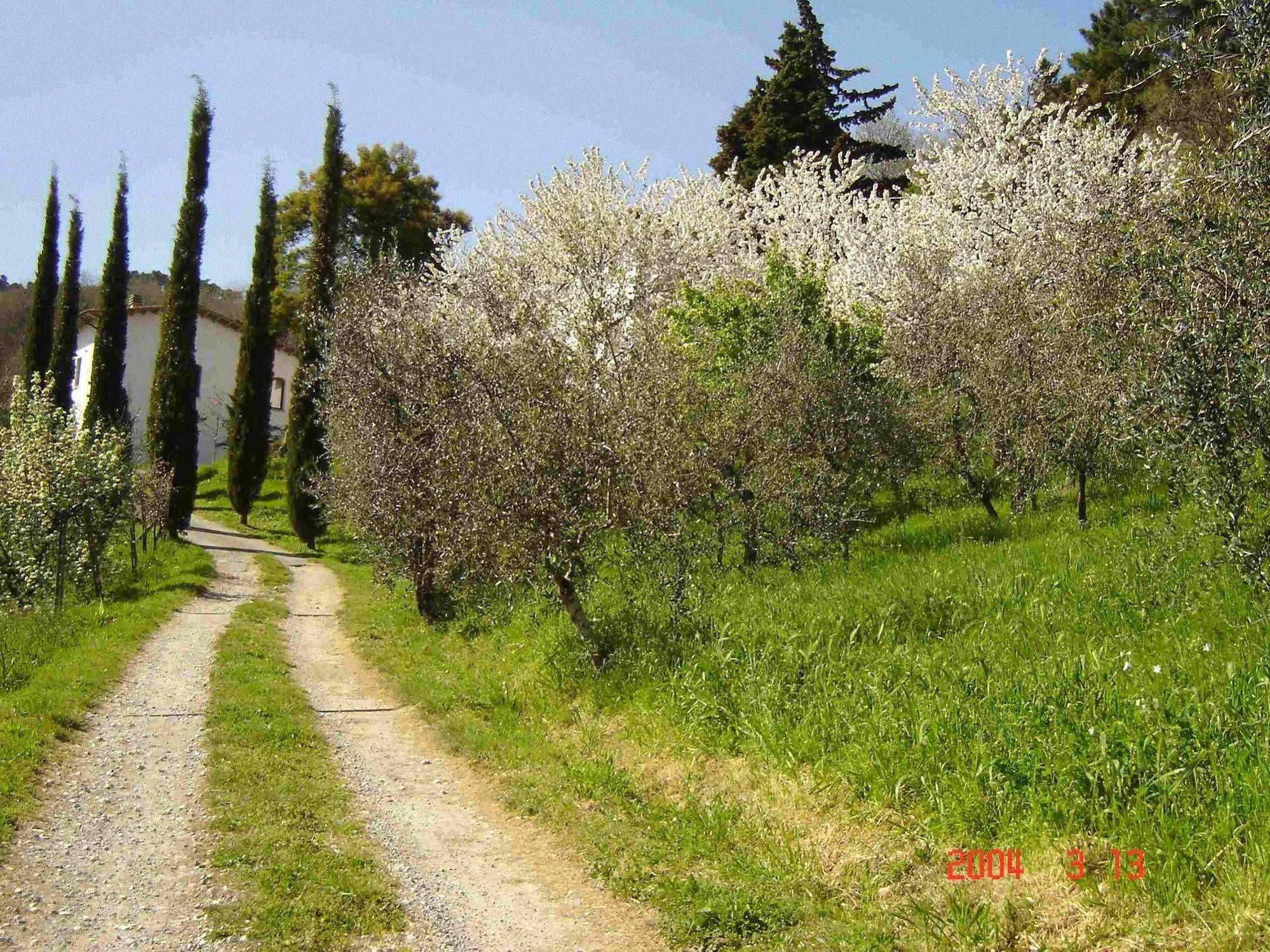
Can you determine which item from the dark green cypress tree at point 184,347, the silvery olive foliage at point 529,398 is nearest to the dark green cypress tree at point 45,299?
the dark green cypress tree at point 184,347

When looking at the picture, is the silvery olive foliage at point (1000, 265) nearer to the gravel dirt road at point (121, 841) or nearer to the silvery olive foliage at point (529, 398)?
the silvery olive foliage at point (529, 398)

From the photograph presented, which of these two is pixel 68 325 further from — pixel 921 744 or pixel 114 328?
pixel 921 744

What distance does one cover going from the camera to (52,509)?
57.0 feet

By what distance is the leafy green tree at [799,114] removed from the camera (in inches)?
1364

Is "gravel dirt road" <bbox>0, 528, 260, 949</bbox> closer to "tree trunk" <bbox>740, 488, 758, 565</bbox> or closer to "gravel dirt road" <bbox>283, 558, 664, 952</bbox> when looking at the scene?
A: "gravel dirt road" <bbox>283, 558, 664, 952</bbox>

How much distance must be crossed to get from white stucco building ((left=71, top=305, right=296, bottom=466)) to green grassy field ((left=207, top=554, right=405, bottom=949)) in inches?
1489

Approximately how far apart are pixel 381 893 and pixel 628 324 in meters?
14.9

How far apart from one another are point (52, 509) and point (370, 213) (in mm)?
28582

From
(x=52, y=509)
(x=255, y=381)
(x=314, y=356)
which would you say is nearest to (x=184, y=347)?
(x=255, y=381)

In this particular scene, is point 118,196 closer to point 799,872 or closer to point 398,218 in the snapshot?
point 398,218

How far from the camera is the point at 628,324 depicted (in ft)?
63.4

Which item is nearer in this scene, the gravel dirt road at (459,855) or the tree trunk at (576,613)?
the gravel dirt road at (459,855)

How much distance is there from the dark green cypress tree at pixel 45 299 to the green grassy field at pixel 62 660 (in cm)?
1883

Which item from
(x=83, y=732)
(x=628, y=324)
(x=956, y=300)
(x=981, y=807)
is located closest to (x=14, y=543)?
(x=83, y=732)
